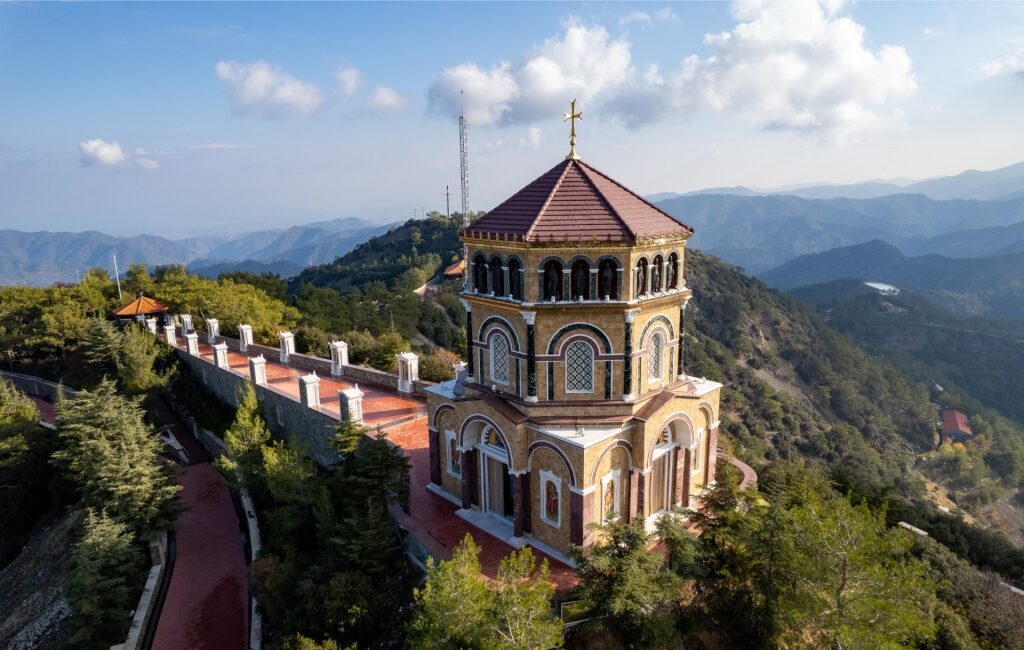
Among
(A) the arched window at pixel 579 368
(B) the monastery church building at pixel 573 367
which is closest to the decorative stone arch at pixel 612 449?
(B) the monastery church building at pixel 573 367

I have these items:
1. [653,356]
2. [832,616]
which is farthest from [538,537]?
[832,616]

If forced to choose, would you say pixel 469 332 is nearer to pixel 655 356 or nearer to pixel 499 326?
pixel 499 326

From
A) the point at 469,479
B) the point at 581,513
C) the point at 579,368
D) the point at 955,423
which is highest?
the point at 579,368

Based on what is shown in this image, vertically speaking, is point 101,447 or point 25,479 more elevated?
point 101,447

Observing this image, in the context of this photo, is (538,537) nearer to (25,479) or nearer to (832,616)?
(832,616)

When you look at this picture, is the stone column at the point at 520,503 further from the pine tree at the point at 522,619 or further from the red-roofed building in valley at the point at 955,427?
the red-roofed building in valley at the point at 955,427

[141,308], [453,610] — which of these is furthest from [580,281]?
[141,308]
